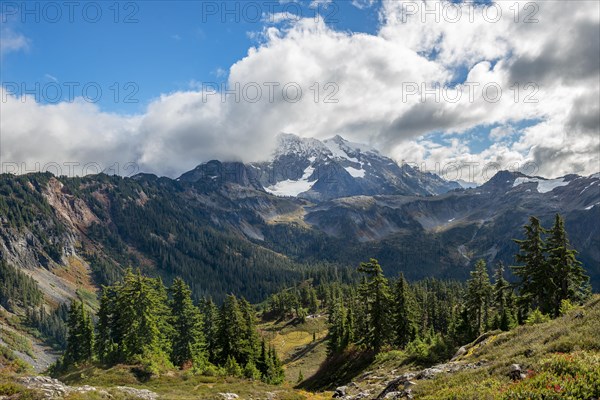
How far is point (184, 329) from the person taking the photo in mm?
63531

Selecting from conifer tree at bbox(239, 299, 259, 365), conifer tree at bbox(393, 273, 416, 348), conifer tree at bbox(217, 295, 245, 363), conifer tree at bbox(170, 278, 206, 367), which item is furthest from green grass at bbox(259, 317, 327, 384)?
conifer tree at bbox(393, 273, 416, 348)

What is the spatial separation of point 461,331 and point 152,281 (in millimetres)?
47555

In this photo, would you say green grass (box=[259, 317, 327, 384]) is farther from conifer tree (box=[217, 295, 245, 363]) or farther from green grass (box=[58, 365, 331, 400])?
green grass (box=[58, 365, 331, 400])

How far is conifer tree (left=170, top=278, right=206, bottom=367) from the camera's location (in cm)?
6228

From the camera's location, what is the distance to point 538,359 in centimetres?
1948

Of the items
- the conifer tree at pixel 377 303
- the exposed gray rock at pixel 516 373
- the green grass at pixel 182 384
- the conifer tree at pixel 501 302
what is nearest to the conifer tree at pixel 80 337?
the green grass at pixel 182 384

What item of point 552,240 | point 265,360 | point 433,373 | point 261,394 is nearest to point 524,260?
point 552,240

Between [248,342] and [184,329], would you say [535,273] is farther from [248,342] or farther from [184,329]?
[184,329]

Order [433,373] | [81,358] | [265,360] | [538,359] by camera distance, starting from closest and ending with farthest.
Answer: [538,359] → [433,373] → [265,360] → [81,358]

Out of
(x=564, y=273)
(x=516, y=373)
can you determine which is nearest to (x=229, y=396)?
(x=516, y=373)

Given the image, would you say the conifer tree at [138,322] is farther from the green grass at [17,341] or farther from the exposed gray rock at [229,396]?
the green grass at [17,341]

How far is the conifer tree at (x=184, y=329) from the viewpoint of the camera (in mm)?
62281

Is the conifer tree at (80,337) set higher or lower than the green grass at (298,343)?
higher

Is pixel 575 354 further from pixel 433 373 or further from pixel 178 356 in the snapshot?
pixel 178 356
